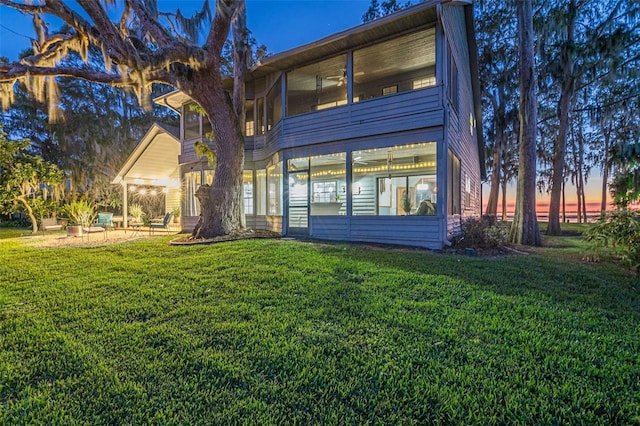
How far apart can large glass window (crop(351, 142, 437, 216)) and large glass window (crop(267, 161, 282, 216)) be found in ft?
9.68

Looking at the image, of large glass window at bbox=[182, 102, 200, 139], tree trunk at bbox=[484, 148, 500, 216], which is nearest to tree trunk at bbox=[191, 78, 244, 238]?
large glass window at bbox=[182, 102, 200, 139]

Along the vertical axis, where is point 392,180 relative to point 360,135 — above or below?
below

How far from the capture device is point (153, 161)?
621 inches

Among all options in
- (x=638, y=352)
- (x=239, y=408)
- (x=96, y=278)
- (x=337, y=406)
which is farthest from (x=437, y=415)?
(x=96, y=278)

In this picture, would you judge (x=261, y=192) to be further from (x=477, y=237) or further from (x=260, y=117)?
(x=477, y=237)

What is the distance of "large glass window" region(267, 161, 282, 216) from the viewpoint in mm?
11164

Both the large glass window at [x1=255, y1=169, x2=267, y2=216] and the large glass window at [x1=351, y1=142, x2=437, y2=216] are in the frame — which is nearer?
the large glass window at [x1=351, y1=142, x2=437, y2=216]

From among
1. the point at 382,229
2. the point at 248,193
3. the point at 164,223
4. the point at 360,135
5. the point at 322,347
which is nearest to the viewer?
the point at 322,347

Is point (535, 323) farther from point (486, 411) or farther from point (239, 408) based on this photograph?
point (239, 408)

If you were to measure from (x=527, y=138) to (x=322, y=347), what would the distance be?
34.7 ft

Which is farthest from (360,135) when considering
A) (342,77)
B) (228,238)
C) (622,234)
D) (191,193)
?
(191,193)

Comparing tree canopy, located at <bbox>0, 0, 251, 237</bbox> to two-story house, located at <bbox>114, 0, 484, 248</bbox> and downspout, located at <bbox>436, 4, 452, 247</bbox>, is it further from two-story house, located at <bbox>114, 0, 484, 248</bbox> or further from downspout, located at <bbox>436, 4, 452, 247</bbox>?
downspout, located at <bbox>436, 4, 452, 247</bbox>

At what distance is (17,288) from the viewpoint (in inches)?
190

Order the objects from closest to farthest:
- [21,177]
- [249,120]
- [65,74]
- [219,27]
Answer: [65,74]
[219,27]
[21,177]
[249,120]
